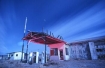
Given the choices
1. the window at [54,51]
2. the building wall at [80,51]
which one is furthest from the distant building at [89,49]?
the window at [54,51]

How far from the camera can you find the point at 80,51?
18.4 metres

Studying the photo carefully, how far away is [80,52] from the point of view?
60.2 feet

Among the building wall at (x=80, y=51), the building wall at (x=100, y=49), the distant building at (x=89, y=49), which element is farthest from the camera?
the building wall at (x=80, y=51)

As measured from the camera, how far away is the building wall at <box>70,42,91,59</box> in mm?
17469

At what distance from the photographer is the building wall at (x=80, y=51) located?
1747 centimetres

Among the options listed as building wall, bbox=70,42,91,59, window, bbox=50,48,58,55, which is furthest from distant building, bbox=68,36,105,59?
window, bbox=50,48,58,55

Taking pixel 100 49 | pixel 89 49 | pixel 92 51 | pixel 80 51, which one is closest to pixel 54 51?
pixel 80 51

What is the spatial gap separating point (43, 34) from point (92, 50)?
11.9 metres

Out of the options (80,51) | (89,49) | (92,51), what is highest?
(89,49)

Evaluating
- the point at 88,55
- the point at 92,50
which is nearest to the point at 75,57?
the point at 88,55

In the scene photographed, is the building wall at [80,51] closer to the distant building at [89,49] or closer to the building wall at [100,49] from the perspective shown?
the distant building at [89,49]

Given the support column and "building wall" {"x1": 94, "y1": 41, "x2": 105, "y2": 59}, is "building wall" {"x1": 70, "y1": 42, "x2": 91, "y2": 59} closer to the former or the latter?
the support column

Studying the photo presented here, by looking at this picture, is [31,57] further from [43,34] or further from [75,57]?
[75,57]

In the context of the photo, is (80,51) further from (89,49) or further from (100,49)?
(100,49)
